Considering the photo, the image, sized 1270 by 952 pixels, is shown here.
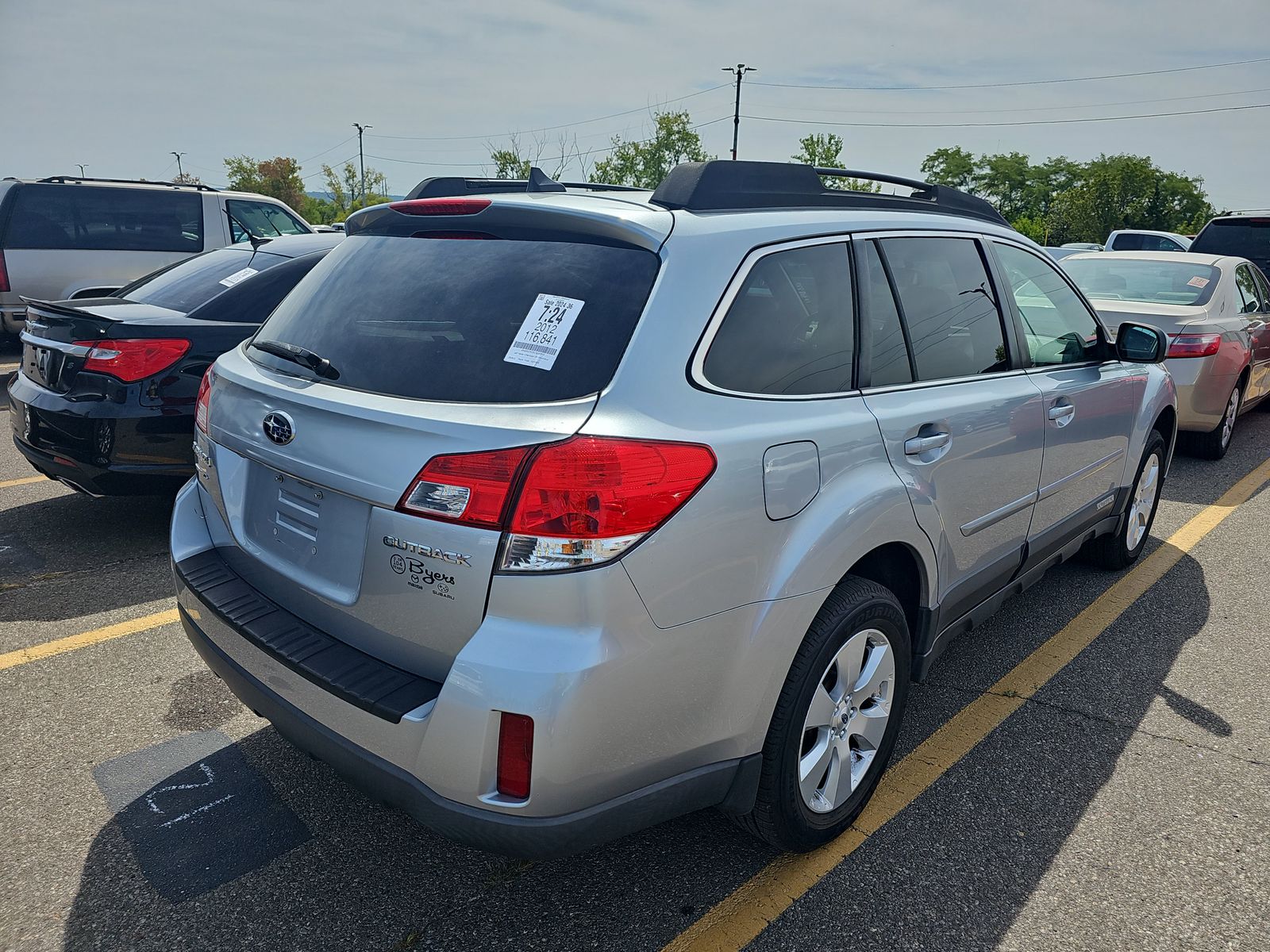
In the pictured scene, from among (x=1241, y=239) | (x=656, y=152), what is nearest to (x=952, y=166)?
(x=656, y=152)

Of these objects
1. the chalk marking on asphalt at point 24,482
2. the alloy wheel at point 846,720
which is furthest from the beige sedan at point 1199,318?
the chalk marking on asphalt at point 24,482

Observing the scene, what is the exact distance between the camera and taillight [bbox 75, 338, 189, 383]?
14.4ft

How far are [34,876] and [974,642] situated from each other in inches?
136

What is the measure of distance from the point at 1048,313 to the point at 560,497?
2807mm

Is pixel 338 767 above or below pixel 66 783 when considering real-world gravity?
above

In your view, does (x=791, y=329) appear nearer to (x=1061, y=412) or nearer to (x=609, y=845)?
(x=609, y=845)

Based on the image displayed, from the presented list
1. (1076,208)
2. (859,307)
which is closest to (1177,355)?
(859,307)

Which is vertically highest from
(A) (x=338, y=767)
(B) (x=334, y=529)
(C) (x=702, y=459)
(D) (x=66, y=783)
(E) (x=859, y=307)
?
Answer: (E) (x=859, y=307)

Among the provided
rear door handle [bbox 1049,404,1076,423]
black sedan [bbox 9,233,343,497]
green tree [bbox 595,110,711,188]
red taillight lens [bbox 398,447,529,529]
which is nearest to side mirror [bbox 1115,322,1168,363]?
rear door handle [bbox 1049,404,1076,423]

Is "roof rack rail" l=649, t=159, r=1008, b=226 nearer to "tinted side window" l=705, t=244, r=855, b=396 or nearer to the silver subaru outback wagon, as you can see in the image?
the silver subaru outback wagon

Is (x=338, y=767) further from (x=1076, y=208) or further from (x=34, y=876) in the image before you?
(x=1076, y=208)

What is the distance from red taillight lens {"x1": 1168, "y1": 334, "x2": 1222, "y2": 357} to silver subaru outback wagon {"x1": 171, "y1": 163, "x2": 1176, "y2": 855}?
472cm

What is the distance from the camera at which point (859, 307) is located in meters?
2.61

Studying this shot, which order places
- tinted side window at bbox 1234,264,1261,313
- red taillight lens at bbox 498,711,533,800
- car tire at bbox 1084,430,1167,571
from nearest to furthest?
red taillight lens at bbox 498,711,533,800 → car tire at bbox 1084,430,1167,571 → tinted side window at bbox 1234,264,1261,313
